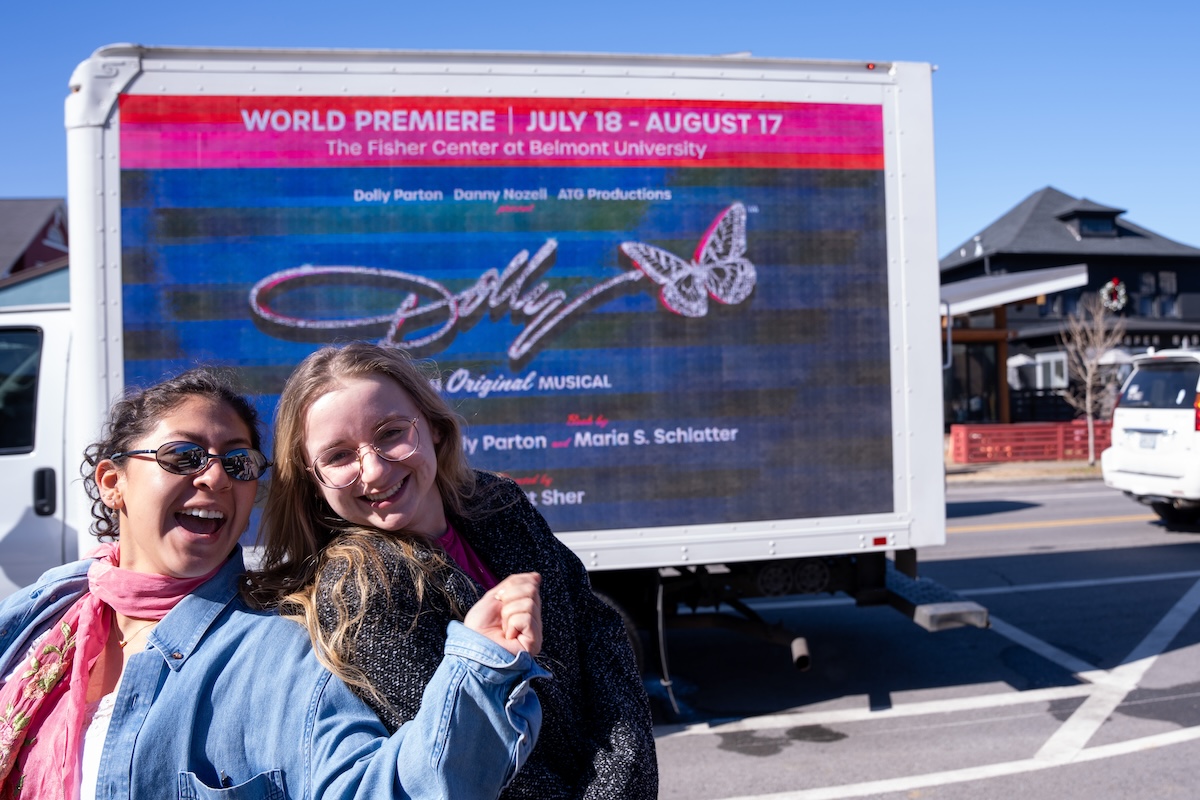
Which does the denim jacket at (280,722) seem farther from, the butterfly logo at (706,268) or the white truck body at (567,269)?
the butterfly logo at (706,268)

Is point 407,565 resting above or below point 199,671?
above

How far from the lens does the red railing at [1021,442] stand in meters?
20.1

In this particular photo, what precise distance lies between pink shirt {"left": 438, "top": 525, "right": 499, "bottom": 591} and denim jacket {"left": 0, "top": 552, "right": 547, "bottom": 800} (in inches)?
12.5

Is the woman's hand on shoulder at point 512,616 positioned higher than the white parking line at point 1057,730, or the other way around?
A: the woman's hand on shoulder at point 512,616

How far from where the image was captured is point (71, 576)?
1.83 meters

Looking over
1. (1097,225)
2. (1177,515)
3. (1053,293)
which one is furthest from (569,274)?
(1097,225)

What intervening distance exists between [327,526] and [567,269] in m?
2.97

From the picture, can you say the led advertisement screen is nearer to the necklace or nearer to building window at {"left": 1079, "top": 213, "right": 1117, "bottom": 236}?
the necklace

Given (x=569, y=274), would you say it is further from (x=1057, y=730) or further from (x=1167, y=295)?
(x=1167, y=295)

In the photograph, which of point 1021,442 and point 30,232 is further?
point 30,232

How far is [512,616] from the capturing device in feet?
4.66

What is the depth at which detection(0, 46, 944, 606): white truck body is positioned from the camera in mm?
4219

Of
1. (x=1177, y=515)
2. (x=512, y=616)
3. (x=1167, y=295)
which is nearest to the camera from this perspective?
(x=512, y=616)
